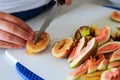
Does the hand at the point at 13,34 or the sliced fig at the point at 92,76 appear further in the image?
the hand at the point at 13,34

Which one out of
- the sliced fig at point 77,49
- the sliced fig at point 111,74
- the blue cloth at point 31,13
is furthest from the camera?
the blue cloth at point 31,13

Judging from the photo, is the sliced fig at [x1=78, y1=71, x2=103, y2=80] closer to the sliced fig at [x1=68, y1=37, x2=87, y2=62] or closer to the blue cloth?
the sliced fig at [x1=68, y1=37, x2=87, y2=62]

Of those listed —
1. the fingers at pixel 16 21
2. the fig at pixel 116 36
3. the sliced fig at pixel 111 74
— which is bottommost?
the fig at pixel 116 36

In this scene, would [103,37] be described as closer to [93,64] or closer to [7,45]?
[93,64]

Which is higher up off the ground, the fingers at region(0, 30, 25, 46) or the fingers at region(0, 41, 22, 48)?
the fingers at region(0, 30, 25, 46)

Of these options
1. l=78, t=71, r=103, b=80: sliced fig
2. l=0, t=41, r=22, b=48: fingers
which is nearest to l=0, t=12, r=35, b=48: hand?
l=0, t=41, r=22, b=48: fingers

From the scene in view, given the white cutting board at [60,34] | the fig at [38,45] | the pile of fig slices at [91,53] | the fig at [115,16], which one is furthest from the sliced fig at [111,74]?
the fig at [115,16]

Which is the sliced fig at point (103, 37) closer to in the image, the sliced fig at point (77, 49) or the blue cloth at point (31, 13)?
the sliced fig at point (77, 49)
